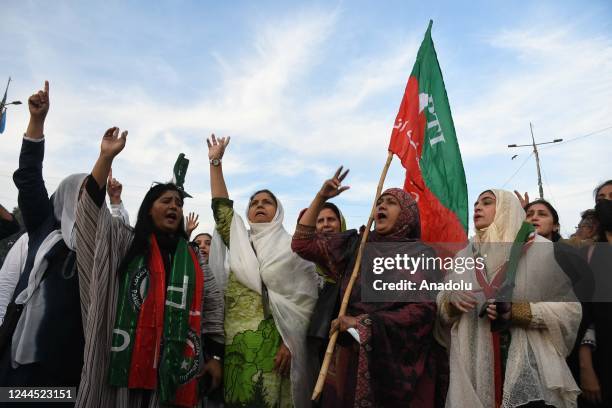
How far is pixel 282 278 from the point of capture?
3371 millimetres

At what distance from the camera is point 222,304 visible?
11.1ft

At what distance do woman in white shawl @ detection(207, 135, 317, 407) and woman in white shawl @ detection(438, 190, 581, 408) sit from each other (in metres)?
0.94

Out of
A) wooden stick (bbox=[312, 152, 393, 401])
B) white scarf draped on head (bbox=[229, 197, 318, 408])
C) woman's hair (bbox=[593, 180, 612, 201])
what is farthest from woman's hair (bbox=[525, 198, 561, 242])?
white scarf draped on head (bbox=[229, 197, 318, 408])

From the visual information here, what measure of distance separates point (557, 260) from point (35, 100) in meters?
3.33

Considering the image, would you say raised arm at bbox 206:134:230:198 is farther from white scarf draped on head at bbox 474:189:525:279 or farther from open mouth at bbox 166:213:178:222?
white scarf draped on head at bbox 474:189:525:279

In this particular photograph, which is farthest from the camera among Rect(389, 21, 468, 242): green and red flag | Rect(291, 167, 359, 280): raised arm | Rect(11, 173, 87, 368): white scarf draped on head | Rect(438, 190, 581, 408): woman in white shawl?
Rect(389, 21, 468, 242): green and red flag

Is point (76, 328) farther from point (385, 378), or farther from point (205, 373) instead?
point (385, 378)

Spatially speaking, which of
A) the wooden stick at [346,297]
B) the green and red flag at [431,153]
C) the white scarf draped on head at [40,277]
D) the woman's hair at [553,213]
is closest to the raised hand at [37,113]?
the white scarf draped on head at [40,277]

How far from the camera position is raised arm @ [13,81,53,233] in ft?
9.09

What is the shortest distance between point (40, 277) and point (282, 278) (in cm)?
146

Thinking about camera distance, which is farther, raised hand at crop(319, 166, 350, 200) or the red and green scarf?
raised hand at crop(319, 166, 350, 200)

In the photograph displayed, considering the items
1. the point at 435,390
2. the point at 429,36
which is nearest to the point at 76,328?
the point at 435,390

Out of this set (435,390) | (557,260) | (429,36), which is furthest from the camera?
(429,36)

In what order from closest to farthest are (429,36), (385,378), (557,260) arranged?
(385,378)
(557,260)
(429,36)
